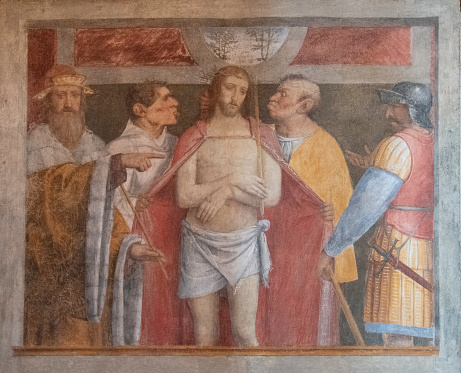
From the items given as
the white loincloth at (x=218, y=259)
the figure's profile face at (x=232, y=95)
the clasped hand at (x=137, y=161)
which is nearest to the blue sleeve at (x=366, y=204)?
the white loincloth at (x=218, y=259)

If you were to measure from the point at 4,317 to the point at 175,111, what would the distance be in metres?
Answer: 2.74

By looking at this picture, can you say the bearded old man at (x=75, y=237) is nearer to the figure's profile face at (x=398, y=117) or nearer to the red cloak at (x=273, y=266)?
the red cloak at (x=273, y=266)

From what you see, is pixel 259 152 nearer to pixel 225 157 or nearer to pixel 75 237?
pixel 225 157

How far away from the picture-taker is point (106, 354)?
24.0 feet

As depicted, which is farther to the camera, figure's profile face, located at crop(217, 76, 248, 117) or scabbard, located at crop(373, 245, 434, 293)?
figure's profile face, located at crop(217, 76, 248, 117)

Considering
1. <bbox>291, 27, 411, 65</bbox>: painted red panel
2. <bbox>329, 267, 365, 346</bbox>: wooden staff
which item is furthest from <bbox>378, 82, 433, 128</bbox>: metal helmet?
<bbox>329, 267, 365, 346</bbox>: wooden staff

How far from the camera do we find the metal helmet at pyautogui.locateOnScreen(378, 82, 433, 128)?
7617 millimetres

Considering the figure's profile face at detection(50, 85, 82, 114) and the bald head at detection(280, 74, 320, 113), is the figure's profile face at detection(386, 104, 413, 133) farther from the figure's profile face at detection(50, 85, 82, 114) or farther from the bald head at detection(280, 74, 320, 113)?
the figure's profile face at detection(50, 85, 82, 114)

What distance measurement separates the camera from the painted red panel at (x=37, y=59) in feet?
25.1

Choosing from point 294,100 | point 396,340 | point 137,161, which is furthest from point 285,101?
point 396,340

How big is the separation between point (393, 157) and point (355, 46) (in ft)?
4.06

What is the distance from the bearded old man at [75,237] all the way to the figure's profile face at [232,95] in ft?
2.98

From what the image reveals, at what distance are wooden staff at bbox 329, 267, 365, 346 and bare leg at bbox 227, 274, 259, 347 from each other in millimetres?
806

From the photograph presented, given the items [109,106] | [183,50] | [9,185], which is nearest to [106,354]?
[9,185]
